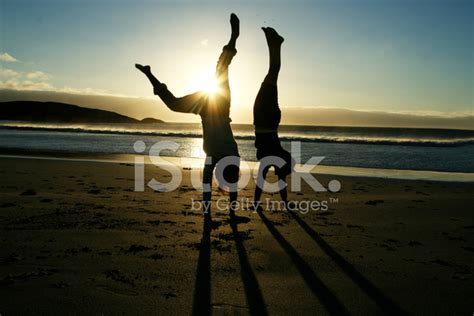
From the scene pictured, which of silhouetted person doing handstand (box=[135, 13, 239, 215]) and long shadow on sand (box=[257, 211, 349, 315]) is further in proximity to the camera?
silhouetted person doing handstand (box=[135, 13, 239, 215])

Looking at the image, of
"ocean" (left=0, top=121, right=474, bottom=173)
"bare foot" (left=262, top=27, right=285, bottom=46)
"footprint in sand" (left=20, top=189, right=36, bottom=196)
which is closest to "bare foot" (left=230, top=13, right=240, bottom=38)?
"bare foot" (left=262, top=27, right=285, bottom=46)

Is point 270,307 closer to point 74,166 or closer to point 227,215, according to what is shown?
point 227,215

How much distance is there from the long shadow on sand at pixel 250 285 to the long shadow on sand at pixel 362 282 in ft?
3.17

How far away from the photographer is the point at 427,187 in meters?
10.6

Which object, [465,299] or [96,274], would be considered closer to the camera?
[465,299]

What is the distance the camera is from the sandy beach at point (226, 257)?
3.28 meters

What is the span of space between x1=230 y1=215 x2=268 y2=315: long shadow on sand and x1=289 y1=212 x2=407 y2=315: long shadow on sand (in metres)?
0.97

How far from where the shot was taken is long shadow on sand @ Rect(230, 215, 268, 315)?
317 cm

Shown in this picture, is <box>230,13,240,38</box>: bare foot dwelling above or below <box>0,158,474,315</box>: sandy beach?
above

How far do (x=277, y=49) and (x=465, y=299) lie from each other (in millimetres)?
4839

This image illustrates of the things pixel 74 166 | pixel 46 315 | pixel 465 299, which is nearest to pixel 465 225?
pixel 465 299
